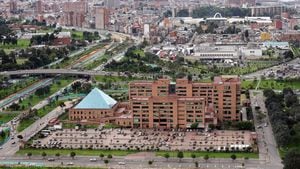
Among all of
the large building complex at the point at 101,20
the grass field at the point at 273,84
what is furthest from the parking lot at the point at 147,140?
the large building complex at the point at 101,20

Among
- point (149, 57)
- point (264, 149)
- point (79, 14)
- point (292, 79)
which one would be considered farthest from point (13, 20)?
point (264, 149)

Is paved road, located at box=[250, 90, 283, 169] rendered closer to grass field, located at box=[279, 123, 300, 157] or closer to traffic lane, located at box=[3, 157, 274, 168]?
grass field, located at box=[279, 123, 300, 157]

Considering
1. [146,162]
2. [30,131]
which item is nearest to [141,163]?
[146,162]

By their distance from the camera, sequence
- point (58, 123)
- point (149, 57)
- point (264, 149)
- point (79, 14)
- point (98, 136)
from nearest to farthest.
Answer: point (264, 149) → point (98, 136) → point (58, 123) → point (149, 57) → point (79, 14)

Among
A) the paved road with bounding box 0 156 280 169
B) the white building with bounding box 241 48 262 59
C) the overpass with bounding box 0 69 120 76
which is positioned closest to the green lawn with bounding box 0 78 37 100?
the overpass with bounding box 0 69 120 76

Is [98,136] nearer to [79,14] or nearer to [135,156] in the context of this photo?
[135,156]

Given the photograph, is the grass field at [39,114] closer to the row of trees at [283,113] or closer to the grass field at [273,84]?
the row of trees at [283,113]
